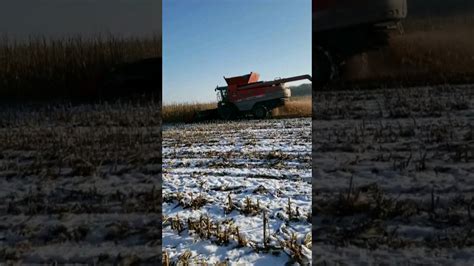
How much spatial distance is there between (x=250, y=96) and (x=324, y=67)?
10889 mm

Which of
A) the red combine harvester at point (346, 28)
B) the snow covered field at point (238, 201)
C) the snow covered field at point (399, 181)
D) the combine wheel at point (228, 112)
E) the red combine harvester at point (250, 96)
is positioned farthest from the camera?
the combine wheel at point (228, 112)

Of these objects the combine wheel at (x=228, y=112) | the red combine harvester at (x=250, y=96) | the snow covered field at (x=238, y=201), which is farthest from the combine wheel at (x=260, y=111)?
the snow covered field at (x=238, y=201)

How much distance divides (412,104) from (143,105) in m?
1.60

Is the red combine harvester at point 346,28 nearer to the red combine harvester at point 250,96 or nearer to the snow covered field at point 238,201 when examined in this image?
the snow covered field at point 238,201

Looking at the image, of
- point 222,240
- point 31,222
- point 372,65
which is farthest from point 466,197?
point 31,222

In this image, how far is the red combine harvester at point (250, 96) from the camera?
42.7ft

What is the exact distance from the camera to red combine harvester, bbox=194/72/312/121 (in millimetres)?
13023

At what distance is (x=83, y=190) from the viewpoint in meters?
2.27

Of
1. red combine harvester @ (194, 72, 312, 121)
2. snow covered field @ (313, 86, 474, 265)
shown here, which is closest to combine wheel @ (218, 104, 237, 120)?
red combine harvester @ (194, 72, 312, 121)

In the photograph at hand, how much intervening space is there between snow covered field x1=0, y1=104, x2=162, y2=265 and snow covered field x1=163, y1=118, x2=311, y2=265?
0.62m

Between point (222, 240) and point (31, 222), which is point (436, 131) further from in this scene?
point (31, 222)

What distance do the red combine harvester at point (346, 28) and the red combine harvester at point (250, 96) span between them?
34.7ft

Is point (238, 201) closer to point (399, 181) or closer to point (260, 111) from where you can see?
point (399, 181)

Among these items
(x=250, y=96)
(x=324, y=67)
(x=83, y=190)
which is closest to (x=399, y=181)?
(x=324, y=67)
